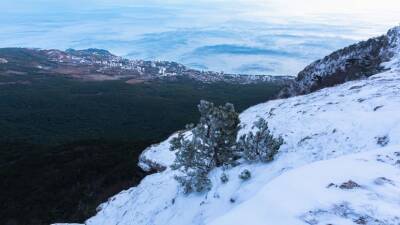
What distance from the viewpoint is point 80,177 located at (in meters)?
33.8

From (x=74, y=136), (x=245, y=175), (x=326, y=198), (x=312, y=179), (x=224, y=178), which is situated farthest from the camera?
(x=74, y=136)

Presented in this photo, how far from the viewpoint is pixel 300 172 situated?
9125 mm

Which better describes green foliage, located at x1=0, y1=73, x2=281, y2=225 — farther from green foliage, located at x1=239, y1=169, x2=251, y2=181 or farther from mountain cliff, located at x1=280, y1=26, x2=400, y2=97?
mountain cliff, located at x1=280, y1=26, x2=400, y2=97

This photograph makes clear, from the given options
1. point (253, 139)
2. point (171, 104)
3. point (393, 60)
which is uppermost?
point (393, 60)

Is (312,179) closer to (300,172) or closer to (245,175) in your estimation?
(300,172)

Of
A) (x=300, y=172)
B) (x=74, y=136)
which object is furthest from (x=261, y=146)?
(x=74, y=136)

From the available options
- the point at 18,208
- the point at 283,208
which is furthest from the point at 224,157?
the point at 18,208

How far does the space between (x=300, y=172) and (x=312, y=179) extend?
420mm

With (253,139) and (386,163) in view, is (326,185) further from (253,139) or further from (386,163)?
(253,139)

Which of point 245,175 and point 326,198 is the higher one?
point 326,198

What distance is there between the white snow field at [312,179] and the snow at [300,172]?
0.06 feet

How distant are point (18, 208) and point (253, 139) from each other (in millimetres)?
21001

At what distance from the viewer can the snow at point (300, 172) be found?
7.95m

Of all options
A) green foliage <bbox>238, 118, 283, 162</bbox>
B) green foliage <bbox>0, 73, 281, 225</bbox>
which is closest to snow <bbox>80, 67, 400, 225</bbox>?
green foliage <bbox>238, 118, 283, 162</bbox>
